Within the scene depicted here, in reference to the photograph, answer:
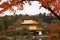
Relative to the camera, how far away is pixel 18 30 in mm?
4145

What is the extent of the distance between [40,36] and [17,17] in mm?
697

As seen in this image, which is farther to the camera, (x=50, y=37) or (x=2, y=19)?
(x=2, y=19)

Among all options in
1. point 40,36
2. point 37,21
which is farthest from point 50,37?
point 37,21

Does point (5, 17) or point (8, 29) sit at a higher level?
point (5, 17)

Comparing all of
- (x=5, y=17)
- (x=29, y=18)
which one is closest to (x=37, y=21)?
(x=29, y=18)

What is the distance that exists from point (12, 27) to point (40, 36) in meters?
0.68

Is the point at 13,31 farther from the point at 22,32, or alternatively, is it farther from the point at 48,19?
the point at 48,19

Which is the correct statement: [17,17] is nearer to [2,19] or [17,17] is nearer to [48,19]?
[2,19]

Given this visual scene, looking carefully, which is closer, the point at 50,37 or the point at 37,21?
the point at 50,37

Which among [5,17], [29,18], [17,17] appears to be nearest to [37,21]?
[29,18]

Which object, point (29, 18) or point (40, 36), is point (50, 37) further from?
point (29, 18)

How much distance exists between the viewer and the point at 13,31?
13.7 ft

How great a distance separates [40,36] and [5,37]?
0.79 metres

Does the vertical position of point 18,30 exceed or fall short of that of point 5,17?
it falls short
